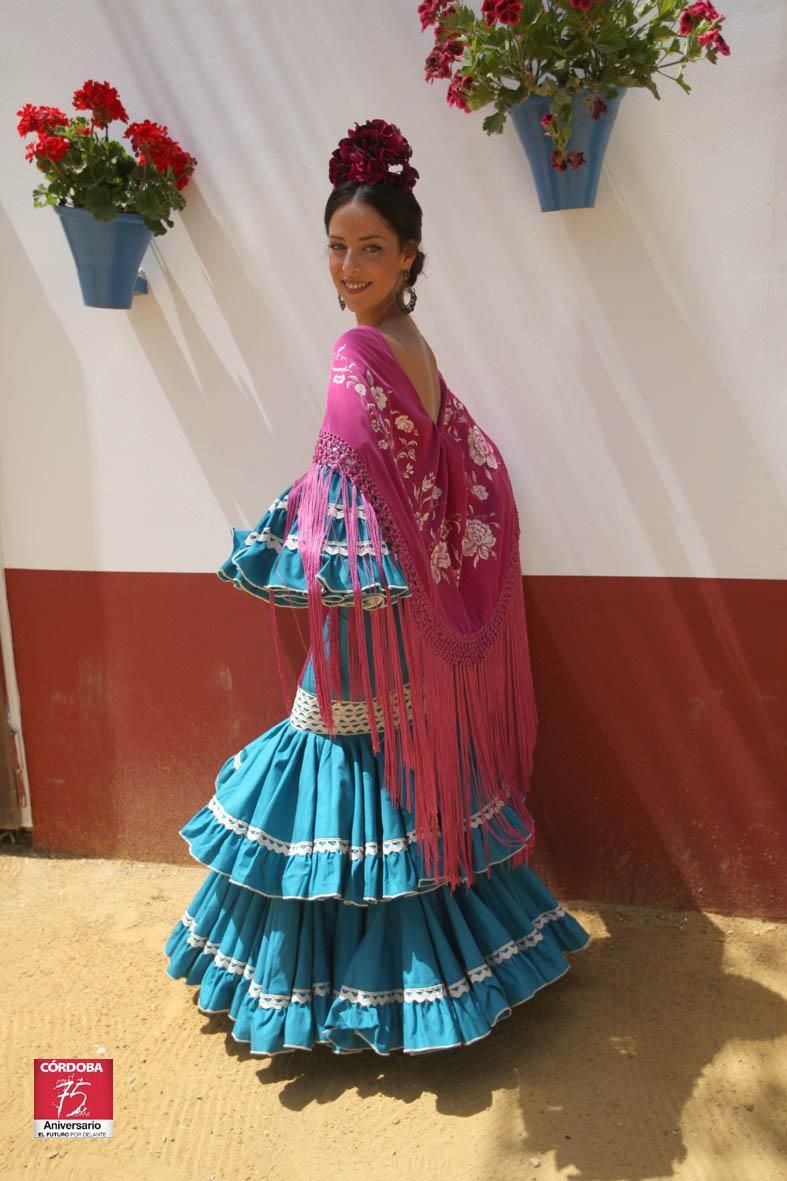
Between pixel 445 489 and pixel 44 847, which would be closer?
pixel 445 489

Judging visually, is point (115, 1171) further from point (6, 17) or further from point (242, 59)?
point (6, 17)

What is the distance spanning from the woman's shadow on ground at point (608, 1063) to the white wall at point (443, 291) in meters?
1.08

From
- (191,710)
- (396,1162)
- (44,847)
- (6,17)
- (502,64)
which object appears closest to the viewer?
(396,1162)

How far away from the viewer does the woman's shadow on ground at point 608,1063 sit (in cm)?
237

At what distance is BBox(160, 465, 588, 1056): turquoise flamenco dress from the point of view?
8.22 feet

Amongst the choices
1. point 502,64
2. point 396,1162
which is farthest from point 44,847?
point 502,64

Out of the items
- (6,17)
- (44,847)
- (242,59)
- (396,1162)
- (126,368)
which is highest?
(6,17)

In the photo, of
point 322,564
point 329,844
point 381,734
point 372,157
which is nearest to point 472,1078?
point 329,844

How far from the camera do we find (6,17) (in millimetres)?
3186

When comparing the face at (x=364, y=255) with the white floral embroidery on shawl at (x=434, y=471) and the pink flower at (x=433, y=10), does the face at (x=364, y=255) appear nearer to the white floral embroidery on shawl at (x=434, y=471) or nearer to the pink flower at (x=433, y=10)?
the white floral embroidery on shawl at (x=434, y=471)

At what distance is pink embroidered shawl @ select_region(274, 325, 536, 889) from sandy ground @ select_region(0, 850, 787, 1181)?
1.61ft

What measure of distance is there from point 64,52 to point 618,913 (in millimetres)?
2958

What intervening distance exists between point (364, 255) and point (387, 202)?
123 millimetres

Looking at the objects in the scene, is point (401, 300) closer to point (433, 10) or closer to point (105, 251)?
point (433, 10)
